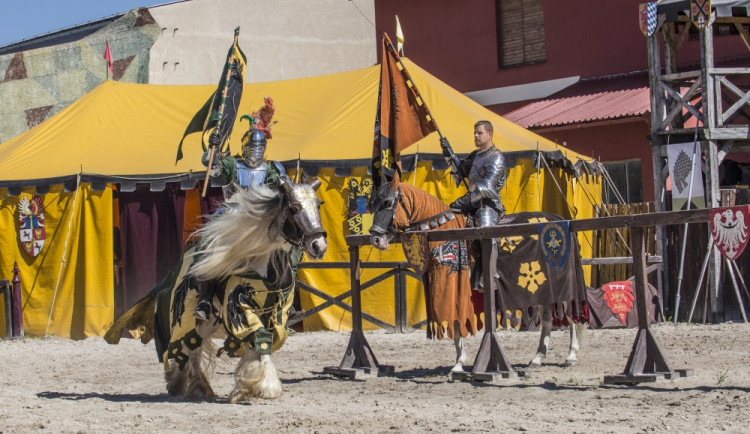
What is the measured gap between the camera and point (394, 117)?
915 centimetres

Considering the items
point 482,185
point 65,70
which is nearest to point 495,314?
point 482,185

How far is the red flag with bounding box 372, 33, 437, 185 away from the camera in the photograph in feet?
29.4

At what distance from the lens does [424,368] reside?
974 cm

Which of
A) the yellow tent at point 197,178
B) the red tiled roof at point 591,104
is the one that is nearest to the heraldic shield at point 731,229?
the yellow tent at point 197,178

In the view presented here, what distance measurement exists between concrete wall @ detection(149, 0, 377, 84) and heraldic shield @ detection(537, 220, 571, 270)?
55.5 ft

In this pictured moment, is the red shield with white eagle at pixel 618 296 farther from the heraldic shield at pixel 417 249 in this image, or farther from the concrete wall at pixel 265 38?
the concrete wall at pixel 265 38

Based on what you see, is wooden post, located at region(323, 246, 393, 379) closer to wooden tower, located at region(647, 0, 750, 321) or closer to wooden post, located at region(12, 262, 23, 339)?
wooden tower, located at region(647, 0, 750, 321)

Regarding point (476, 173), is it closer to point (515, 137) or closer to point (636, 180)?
point (515, 137)

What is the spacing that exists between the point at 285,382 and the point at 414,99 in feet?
8.80

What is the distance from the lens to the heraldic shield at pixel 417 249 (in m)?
8.61

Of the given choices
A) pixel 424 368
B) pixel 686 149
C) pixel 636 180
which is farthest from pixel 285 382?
pixel 636 180

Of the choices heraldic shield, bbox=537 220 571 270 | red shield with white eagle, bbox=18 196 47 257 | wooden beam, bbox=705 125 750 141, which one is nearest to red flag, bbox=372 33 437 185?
heraldic shield, bbox=537 220 571 270

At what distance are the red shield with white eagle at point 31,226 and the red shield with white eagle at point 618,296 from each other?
7393 mm

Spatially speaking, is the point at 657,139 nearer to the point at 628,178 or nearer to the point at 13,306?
the point at 628,178
